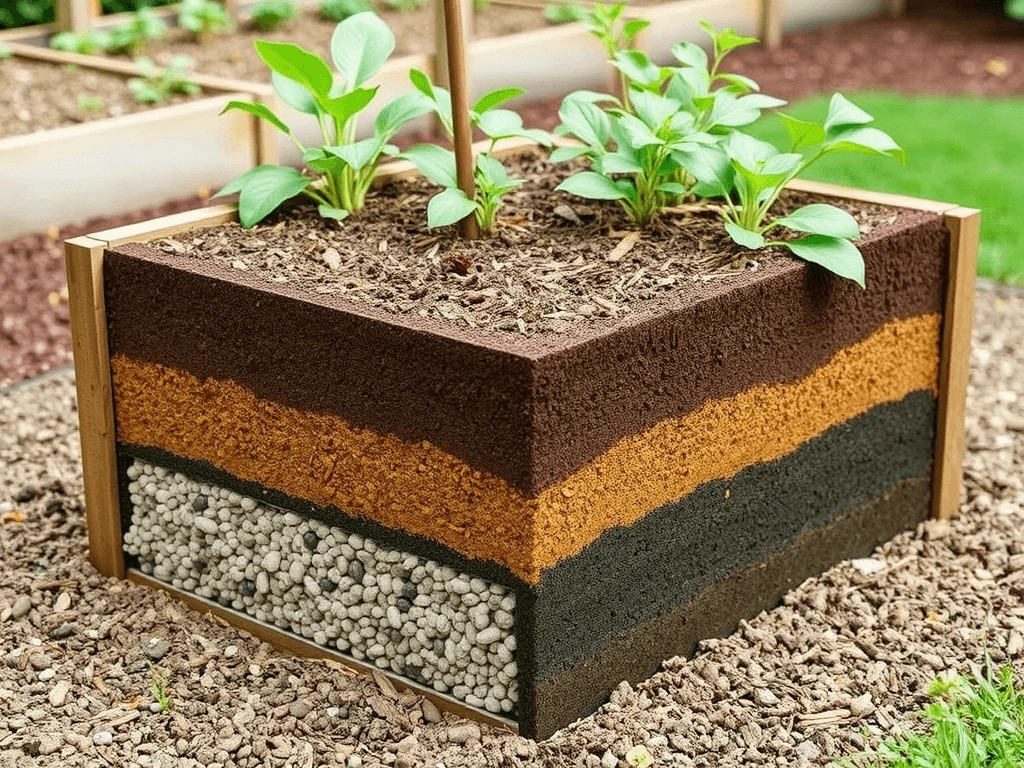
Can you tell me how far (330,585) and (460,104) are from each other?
3.00 feet

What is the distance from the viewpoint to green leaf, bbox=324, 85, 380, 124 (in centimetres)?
276

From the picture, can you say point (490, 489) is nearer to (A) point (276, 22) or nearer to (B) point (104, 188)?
(B) point (104, 188)

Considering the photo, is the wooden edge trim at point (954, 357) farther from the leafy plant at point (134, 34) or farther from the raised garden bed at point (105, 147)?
the leafy plant at point (134, 34)

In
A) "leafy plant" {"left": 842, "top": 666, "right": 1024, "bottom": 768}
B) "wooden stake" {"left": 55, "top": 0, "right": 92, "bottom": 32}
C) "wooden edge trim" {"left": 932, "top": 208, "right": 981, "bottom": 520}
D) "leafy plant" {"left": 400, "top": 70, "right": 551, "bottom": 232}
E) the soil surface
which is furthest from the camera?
"wooden stake" {"left": 55, "top": 0, "right": 92, "bottom": 32}

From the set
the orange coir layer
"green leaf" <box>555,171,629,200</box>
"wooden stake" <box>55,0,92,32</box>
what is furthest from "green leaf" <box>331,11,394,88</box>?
"wooden stake" <box>55,0,92,32</box>

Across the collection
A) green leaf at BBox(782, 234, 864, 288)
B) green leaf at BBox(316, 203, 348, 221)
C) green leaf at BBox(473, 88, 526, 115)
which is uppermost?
green leaf at BBox(473, 88, 526, 115)

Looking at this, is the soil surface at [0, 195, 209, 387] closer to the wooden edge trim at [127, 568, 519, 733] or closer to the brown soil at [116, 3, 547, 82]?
the wooden edge trim at [127, 568, 519, 733]

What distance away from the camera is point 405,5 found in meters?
7.46

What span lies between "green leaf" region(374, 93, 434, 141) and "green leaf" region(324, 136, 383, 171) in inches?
1.2

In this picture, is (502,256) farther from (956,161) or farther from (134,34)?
(134,34)

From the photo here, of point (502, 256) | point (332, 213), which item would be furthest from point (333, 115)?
point (502, 256)

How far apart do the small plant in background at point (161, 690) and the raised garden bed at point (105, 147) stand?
2.47 m

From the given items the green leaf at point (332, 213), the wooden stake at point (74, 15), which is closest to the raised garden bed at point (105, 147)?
the wooden stake at point (74, 15)

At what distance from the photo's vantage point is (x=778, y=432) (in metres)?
2.67
